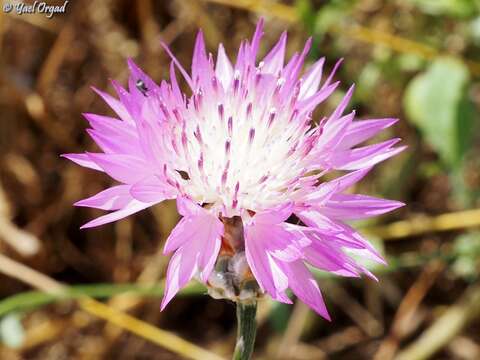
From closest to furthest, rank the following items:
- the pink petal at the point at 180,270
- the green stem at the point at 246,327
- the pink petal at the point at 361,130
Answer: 1. the pink petal at the point at 180,270
2. the green stem at the point at 246,327
3. the pink petal at the point at 361,130

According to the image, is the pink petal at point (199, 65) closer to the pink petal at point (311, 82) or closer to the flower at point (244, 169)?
the flower at point (244, 169)

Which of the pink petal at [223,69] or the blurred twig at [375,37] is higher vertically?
the blurred twig at [375,37]

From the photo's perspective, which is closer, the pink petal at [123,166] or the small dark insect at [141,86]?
the pink petal at [123,166]

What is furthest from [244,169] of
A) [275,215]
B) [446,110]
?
[446,110]

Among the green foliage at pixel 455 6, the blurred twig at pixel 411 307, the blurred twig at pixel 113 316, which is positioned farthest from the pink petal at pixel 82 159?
the blurred twig at pixel 411 307

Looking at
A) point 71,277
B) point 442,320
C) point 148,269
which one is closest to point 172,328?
point 148,269

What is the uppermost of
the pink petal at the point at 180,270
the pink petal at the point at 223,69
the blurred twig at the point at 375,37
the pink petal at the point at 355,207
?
the blurred twig at the point at 375,37

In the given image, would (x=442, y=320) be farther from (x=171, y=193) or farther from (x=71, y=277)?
(x=171, y=193)
